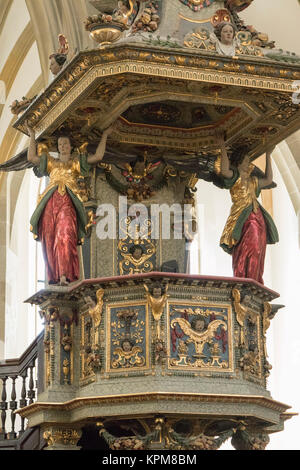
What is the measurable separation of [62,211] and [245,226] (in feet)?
6.35

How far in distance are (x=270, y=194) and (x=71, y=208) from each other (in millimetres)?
10520

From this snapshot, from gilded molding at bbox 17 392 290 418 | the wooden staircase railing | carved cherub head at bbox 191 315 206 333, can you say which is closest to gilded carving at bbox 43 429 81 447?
gilded molding at bbox 17 392 290 418

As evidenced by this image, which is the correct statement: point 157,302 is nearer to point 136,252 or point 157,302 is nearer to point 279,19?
point 136,252

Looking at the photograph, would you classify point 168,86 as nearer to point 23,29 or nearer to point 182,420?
point 182,420

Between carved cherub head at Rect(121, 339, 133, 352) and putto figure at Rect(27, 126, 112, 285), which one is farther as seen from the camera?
putto figure at Rect(27, 126, 112, 285)

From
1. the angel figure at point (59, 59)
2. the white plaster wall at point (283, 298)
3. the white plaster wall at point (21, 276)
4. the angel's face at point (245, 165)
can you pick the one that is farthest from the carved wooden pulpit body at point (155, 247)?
the white plaster wall at point (21, 276)

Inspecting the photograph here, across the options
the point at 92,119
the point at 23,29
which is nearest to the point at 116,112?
the point at 92,119

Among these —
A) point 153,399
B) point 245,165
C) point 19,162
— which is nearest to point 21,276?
point 19,162

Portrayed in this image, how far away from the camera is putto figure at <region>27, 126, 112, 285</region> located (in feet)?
42.7

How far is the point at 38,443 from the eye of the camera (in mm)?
12984

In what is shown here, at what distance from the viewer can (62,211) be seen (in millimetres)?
13094

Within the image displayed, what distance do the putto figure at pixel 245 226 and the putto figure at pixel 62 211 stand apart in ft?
4.69

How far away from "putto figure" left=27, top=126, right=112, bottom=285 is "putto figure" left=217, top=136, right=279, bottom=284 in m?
1.43

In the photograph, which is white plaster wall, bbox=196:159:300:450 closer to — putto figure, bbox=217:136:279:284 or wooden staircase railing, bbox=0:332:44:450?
putto figure, bbox=217:136:279:284
